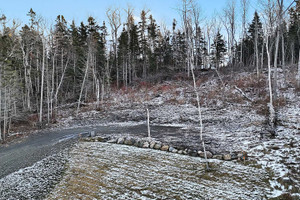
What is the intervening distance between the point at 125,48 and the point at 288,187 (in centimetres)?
2992

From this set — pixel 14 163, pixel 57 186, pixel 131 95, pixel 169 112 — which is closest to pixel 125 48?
pixel 131 95

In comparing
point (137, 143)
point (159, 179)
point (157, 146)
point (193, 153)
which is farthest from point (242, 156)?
point (137, 143)

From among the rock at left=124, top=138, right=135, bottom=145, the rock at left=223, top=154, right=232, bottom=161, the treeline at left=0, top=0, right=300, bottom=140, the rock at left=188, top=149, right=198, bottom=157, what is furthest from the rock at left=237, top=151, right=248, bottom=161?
the treeline at left=0, top=0, right=300, bottom=140

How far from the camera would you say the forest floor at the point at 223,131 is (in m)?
4.58

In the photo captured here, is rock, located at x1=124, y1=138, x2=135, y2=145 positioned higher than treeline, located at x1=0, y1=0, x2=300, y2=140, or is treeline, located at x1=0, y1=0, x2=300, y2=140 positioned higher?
treeline, located at x1=0, y1=0, x2=300, y2=140

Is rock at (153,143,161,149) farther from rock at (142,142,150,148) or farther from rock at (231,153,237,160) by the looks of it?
rock at (231,153,237,160)

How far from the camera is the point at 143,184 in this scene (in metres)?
4.73

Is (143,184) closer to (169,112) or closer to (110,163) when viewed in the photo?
(110,163)

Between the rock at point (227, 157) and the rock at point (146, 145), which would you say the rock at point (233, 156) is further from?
the rock at point (146, 145)

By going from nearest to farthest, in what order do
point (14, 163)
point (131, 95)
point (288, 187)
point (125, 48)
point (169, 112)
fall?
point (288, 187), point (14, 163), point (169, 112), point (131, 95), point (125, 48)

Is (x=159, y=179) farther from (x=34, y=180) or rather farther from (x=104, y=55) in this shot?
(x=104, y=55)

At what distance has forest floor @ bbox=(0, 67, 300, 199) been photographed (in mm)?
4582

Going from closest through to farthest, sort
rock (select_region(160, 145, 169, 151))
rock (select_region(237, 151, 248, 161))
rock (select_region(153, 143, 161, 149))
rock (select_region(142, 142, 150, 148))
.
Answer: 1. rock (select_region(237, 151, 248, 161))
2. rock (select_region(160, 145, 169, 151))
3. rock (select_region(153, 143, 161, 149))
4. rock (select_region(142, 142, 150, 148))

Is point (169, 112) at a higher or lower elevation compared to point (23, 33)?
lower
